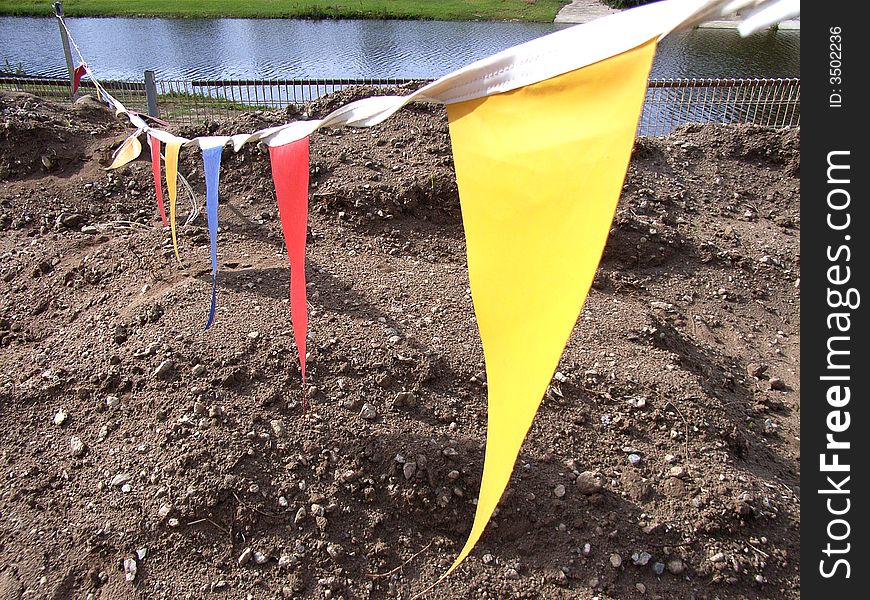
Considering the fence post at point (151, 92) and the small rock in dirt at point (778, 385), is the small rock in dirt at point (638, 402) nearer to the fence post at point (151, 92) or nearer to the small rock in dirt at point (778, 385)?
the small rock in dirt at point (778, 385)

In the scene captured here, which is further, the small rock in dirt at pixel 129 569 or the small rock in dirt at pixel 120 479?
the small rock in dirt at pixel 120 479

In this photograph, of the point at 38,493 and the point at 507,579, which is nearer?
the point at 507,579

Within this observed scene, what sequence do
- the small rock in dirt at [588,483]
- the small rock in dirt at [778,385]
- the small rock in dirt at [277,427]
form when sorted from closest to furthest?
the small rock in dirt at [588,483], the small rock in dirt at [277,427], the small rock in dirt at [778,385]

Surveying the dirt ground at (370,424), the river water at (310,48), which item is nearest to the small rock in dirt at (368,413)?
the dirt ground at (370,424)

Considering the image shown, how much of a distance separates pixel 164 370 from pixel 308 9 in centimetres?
3002

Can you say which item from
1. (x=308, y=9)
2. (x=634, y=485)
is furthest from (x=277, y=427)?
(x=308, y=9)

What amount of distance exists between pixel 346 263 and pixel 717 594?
2.80 meters

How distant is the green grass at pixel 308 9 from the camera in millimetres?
27875

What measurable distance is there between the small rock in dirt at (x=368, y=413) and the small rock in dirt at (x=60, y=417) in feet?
4.96

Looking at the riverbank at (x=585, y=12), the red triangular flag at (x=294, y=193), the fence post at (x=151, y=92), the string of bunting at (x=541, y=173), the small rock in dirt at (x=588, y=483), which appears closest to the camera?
the string of bunting at (x=541, y=173)

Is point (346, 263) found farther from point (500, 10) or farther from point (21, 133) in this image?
point (500, 10)
